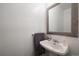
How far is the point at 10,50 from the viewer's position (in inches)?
53.1

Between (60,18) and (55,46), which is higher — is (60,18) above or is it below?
above

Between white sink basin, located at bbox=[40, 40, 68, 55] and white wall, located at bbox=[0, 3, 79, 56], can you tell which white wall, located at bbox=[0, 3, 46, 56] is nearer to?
white wall, located at bbox=[0, 3, 79, 56]

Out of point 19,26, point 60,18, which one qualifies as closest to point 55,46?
point 60,18

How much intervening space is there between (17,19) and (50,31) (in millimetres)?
482

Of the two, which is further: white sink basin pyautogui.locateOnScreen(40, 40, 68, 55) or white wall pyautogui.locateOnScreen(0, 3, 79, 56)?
white wall pyautogui.locateOnScreen(0, 3, 79, 56)

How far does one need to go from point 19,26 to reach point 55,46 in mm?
556

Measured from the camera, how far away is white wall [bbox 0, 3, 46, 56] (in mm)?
1322

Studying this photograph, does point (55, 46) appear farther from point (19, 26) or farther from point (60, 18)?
point (19, 26)

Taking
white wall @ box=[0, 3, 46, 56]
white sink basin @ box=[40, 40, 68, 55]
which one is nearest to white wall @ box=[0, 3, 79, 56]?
white wall @ box=[0, 3, 46, 56]

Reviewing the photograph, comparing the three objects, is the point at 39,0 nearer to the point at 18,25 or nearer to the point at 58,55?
the point at 18,25

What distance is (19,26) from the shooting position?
53.1 inches

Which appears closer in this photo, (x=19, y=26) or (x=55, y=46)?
(x=55, y=46)

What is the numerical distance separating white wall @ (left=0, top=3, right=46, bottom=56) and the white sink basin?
177 millimetres

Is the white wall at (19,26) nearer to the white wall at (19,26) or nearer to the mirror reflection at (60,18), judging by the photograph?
the white wall at (19,26)
